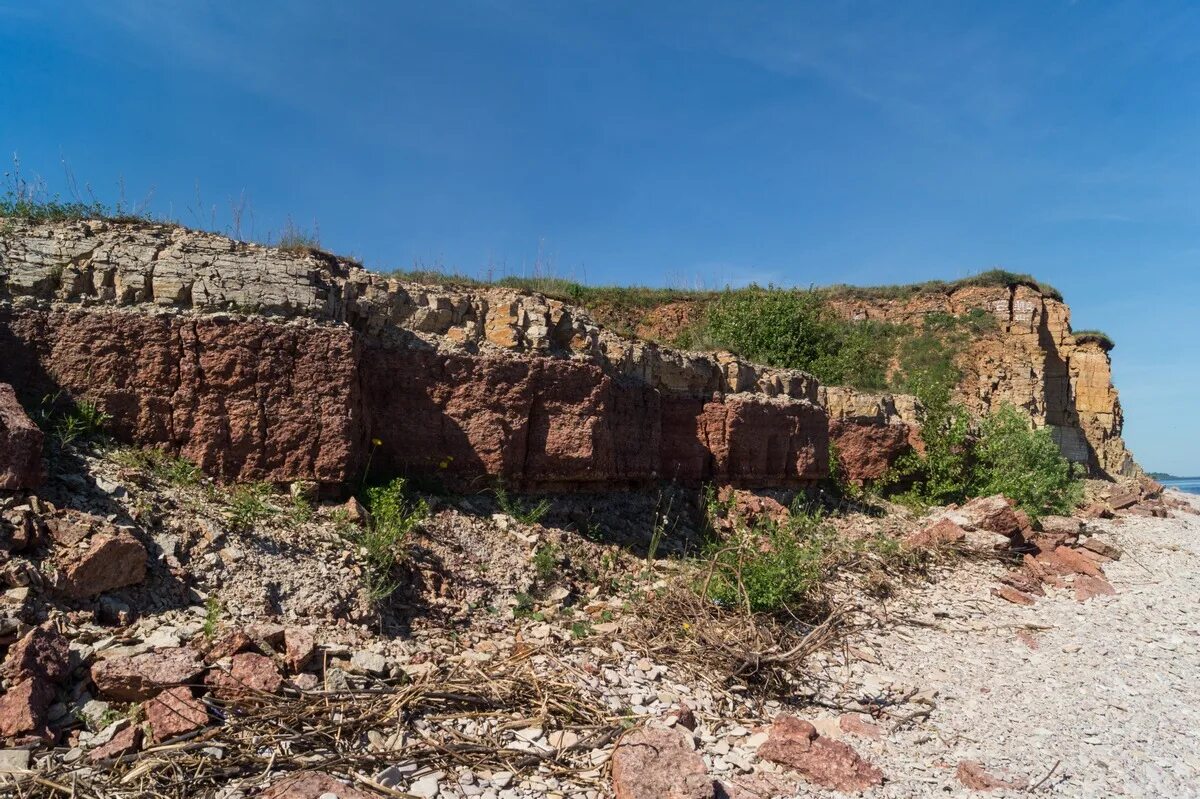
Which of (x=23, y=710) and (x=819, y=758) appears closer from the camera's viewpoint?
(x=23, y=710)

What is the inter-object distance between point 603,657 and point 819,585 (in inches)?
118

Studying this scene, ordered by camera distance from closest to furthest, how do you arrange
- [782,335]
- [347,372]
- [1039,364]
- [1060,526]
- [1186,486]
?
[347,372] < [1060,526] < [782,335] < [1039,364] < [1186,486]

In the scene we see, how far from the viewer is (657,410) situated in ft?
28.2

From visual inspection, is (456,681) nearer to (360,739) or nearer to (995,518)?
(360,739)

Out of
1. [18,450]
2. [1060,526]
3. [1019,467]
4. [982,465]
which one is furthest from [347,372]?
[1019,467]

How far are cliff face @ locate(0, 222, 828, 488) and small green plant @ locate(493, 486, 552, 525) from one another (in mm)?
191

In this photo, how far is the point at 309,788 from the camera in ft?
10.3

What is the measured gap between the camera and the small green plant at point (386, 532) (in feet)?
16.7

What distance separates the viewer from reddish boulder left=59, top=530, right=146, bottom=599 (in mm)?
3924

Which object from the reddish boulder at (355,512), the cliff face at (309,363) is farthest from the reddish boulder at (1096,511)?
the reddish boulder at (355,512)

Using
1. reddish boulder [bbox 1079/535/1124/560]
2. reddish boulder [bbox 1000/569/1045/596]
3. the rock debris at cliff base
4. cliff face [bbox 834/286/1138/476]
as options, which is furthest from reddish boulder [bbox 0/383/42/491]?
cliff face [bbox 834/286/1138/476]

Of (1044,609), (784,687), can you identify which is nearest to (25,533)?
(784,687)

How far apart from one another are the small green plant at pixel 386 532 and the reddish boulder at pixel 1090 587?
24.9ft

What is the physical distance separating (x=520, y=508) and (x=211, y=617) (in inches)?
125
